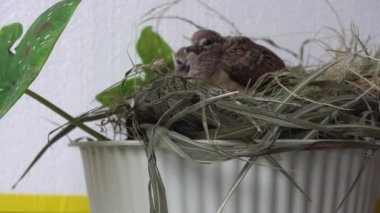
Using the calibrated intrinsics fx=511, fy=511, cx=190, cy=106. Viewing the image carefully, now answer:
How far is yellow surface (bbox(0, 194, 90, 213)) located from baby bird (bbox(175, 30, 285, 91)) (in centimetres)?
29

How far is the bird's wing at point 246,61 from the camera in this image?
1.44 feet

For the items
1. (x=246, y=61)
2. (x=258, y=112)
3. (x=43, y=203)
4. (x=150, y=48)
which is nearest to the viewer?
(x=258, y=112)

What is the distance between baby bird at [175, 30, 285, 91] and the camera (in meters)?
0.44

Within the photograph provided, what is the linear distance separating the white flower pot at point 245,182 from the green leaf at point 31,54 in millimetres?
73

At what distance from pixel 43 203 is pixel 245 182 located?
43 centimetres

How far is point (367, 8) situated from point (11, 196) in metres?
0.53

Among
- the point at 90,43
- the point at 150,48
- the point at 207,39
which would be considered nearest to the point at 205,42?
the point at 207,39

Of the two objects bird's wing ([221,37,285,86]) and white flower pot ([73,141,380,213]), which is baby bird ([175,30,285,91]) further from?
white flower pot ([73,141,380,213])

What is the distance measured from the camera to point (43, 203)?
0.67 meters

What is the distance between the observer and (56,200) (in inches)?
26.4

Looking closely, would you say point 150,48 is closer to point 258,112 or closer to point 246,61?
point 246,61

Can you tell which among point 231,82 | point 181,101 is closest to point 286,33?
point 231,82

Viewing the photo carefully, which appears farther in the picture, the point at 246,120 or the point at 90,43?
the point at 90,43

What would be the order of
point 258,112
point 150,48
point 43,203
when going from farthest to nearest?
point 43,203 < point 150,48 < point 258,112
